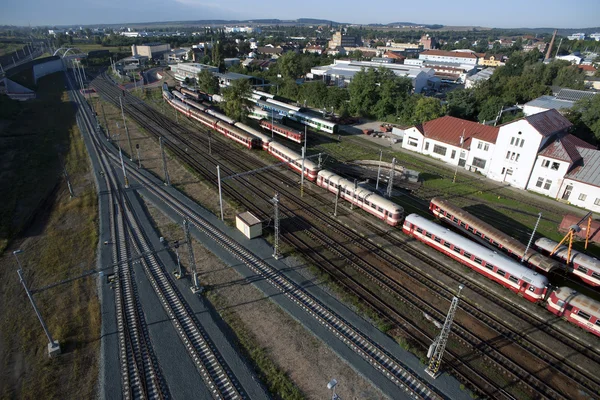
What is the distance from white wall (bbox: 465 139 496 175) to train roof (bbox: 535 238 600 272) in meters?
21.8

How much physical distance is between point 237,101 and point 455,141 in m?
44.5

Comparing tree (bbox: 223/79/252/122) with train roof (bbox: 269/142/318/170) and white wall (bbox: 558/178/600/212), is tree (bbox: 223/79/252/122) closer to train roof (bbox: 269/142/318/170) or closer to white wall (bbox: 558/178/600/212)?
train roof (bbox: 269/142/318/170)

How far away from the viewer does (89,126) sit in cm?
7700

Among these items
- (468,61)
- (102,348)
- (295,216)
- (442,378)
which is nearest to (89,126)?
(295,216)

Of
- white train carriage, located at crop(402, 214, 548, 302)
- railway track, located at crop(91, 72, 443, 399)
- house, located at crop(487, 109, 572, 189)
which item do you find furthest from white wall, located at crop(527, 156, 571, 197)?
railway track, located at crop(91, 72, 443, 399)

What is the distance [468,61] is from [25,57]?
255 meters

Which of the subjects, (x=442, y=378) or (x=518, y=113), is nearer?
(x=442, y=378)

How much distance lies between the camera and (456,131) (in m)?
59.2

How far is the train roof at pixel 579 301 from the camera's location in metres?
25.4

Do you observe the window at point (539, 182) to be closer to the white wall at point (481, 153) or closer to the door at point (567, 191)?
the door at point (567, 191)

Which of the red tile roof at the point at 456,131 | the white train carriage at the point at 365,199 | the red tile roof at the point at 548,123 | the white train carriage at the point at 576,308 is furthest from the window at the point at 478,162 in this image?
the white train carriage at the point at 576,308

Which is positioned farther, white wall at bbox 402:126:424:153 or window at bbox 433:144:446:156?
white wall at bbox 402:126:424:153

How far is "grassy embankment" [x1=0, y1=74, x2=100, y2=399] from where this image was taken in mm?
22438

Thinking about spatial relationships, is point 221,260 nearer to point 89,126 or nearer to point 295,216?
point 295,216
